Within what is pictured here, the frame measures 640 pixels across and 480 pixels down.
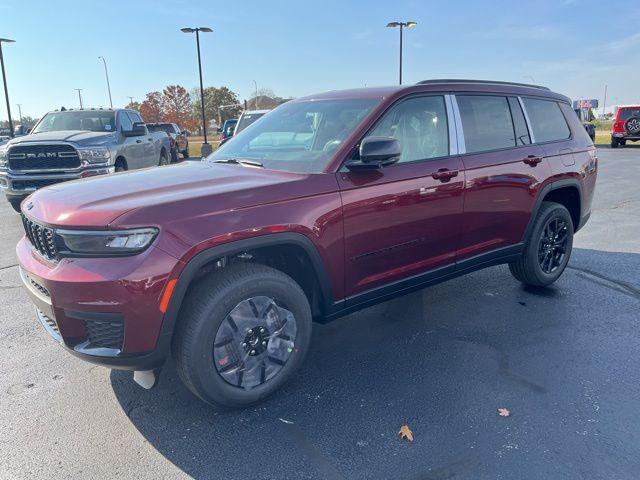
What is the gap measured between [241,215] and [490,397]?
1.85 metres

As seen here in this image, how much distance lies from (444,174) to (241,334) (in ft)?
6.09

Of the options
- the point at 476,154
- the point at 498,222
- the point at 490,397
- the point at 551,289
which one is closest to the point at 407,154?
the point at 476,154

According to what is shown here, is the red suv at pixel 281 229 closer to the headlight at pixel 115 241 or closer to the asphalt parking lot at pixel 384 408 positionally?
the headlight at pixel 115 241

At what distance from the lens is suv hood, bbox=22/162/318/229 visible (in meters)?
2.48

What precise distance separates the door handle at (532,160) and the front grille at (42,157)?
24.0ft

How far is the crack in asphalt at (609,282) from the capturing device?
4719mm

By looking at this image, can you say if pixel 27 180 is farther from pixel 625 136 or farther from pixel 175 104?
pixel 175 104

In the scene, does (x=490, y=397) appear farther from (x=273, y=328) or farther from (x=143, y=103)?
(x=143, y=103)

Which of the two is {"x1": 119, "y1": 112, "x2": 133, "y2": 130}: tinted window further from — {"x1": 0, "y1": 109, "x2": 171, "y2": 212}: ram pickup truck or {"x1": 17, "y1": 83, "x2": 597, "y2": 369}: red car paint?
{"x1": 17, "y1": 83, "x2": 597, "y2": 369}: red car paint

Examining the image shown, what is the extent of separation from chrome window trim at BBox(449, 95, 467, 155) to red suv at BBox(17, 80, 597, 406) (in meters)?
0.01

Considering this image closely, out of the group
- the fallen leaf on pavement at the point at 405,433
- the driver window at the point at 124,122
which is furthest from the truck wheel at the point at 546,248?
the driver window at the point at 124,122

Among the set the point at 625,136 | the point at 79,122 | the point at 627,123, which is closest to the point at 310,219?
the point at 79,122

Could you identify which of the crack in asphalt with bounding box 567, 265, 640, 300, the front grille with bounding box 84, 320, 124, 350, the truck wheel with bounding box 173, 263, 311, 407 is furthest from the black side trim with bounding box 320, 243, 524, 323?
the front grille with bounding box 84, 320, 124, 350

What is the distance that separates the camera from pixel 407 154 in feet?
11.5
